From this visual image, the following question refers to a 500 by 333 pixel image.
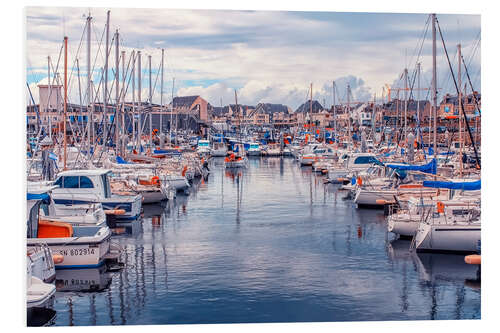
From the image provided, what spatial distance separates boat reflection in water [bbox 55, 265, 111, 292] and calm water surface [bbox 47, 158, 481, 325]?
0.02m

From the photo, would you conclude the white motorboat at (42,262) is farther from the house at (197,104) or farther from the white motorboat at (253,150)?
the house at (197,104)

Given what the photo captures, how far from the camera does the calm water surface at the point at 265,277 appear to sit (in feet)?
39.0

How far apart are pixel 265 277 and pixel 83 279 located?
3.67 meters

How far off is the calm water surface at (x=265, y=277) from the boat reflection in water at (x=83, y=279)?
2 centimetres

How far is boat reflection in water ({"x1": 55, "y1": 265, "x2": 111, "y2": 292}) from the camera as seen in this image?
13531 millimetres

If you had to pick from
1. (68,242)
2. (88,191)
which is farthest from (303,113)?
(68,242)

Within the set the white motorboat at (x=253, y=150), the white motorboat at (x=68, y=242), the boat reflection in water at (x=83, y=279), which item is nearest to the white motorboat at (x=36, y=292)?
the boat reflection in water at (x=83, y=279)

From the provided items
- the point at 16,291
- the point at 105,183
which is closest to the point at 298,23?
the point at 16,291

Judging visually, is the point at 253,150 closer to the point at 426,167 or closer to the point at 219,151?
the point at 219,151

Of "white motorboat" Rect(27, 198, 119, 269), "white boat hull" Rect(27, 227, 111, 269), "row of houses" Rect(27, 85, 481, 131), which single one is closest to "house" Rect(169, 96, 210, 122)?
"row of houses" Rect(27, 85, 481, 131)

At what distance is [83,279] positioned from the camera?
557 inches

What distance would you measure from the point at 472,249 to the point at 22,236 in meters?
10.4

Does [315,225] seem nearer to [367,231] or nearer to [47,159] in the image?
[367,231]

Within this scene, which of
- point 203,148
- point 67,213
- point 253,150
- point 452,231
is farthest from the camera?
point 253,150
